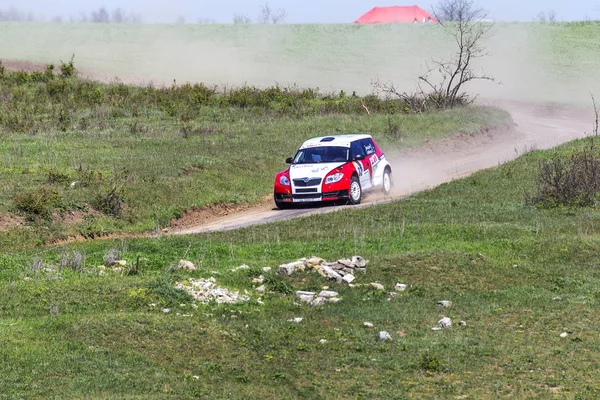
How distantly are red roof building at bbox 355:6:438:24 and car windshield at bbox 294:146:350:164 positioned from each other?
96.9 meters

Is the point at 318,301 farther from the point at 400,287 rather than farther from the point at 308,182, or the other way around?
the point at 308,182

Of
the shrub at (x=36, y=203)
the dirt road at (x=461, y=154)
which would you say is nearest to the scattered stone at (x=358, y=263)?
the dirt road at (x=461, y=154)

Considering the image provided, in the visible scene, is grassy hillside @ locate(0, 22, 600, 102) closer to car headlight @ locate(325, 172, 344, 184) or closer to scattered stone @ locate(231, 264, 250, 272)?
car headlight @ locate(325, 172, 344, 184)

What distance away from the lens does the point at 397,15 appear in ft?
404

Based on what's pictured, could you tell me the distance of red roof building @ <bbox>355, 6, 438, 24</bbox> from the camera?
123m

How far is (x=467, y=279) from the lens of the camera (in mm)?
16828

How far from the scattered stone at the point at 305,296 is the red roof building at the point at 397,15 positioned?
109598 millimetres

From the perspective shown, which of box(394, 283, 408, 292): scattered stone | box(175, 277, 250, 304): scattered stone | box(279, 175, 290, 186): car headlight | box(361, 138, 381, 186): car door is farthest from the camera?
box(361, 138, 381, 186): car door

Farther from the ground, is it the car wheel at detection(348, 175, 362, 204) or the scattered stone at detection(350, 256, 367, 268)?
the scattered stone at detection(350, 256, 367, 268)

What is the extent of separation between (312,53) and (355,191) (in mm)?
62261

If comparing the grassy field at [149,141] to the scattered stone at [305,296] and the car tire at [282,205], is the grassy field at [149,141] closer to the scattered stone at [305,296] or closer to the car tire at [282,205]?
the car tire at [282,205]

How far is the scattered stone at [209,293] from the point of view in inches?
584

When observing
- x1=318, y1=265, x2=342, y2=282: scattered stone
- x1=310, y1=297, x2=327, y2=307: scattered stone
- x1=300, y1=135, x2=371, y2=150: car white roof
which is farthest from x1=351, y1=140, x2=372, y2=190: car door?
x1=310, y1=297, x2=327, y2=307: scattered stone

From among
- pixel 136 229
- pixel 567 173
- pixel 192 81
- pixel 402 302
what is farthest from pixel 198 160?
pixel 192 81
